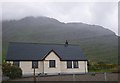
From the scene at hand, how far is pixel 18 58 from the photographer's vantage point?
4159 centimetres

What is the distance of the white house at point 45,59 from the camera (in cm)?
4187

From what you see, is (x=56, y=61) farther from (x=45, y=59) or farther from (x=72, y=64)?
(x=72, y=64)

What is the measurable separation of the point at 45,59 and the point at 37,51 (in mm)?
2542

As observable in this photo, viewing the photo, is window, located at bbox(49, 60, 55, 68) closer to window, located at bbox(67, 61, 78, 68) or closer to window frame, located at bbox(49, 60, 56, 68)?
window frame, located at bbox(49, 60, 56, 68)

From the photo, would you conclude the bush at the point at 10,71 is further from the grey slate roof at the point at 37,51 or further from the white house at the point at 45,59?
the grey slate roof at the point at 37,51

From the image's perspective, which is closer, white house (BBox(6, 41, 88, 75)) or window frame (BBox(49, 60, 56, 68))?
white house (BBox(6, 41, 88, 75))

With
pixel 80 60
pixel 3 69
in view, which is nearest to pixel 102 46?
pixel 80 60

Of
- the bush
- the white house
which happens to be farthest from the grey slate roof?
the bush

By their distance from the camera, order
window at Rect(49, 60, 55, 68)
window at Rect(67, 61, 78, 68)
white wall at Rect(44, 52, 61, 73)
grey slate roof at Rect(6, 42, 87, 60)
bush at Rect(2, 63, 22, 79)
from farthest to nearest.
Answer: window at Rect(67, 61, 78, 68), window at Rect(49, 60, 55, 68), white wall at Rect(44, 52, 61, 73), grey slate roof at Rect(6, 42, 87, 60), bush at Rect(2, 63, 22, 79)

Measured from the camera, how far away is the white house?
4187cm

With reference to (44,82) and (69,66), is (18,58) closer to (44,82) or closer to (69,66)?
(69,66)

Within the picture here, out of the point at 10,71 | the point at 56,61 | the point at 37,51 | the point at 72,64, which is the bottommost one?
the point at 10,71

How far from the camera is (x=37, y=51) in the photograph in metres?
44.6

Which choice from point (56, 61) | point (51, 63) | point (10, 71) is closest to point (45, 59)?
point (51, 63)
